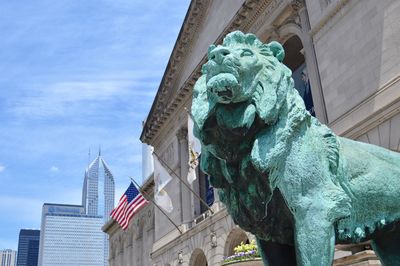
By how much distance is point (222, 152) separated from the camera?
11.9 feet

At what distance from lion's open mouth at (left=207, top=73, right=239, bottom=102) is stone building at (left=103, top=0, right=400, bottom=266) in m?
5.14

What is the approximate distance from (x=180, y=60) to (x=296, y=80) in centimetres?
1339

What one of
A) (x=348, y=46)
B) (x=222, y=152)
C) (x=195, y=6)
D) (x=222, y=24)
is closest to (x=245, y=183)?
(x=222, y=152)

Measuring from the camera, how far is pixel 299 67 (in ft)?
75.9

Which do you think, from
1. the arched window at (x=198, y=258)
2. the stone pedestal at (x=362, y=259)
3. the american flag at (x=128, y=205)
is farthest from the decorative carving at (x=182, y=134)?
the stone pedestal at (x=362, y=259)

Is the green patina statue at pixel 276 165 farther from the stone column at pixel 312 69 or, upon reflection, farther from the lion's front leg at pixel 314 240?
the stone column at pixel 312 69

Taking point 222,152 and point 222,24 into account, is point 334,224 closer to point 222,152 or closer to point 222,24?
point 222,152

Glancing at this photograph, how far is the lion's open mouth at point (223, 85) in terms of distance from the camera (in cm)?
345

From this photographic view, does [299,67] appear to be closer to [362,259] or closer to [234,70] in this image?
[362,259]

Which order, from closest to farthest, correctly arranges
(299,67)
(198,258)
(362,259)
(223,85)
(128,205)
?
1. (223,85)
2. (362,259)
3. (299,67)
4. (128,205)
5. (198,258)

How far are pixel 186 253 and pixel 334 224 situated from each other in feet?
86.9

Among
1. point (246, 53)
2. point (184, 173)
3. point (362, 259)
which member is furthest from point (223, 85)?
point (184, 173)

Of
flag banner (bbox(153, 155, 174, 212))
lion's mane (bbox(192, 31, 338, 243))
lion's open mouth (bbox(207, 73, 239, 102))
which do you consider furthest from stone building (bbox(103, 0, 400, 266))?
lion's open mouth (bbox(207, 73, 239, 102))

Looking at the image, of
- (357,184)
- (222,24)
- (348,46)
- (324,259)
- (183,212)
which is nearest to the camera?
(324,259)
